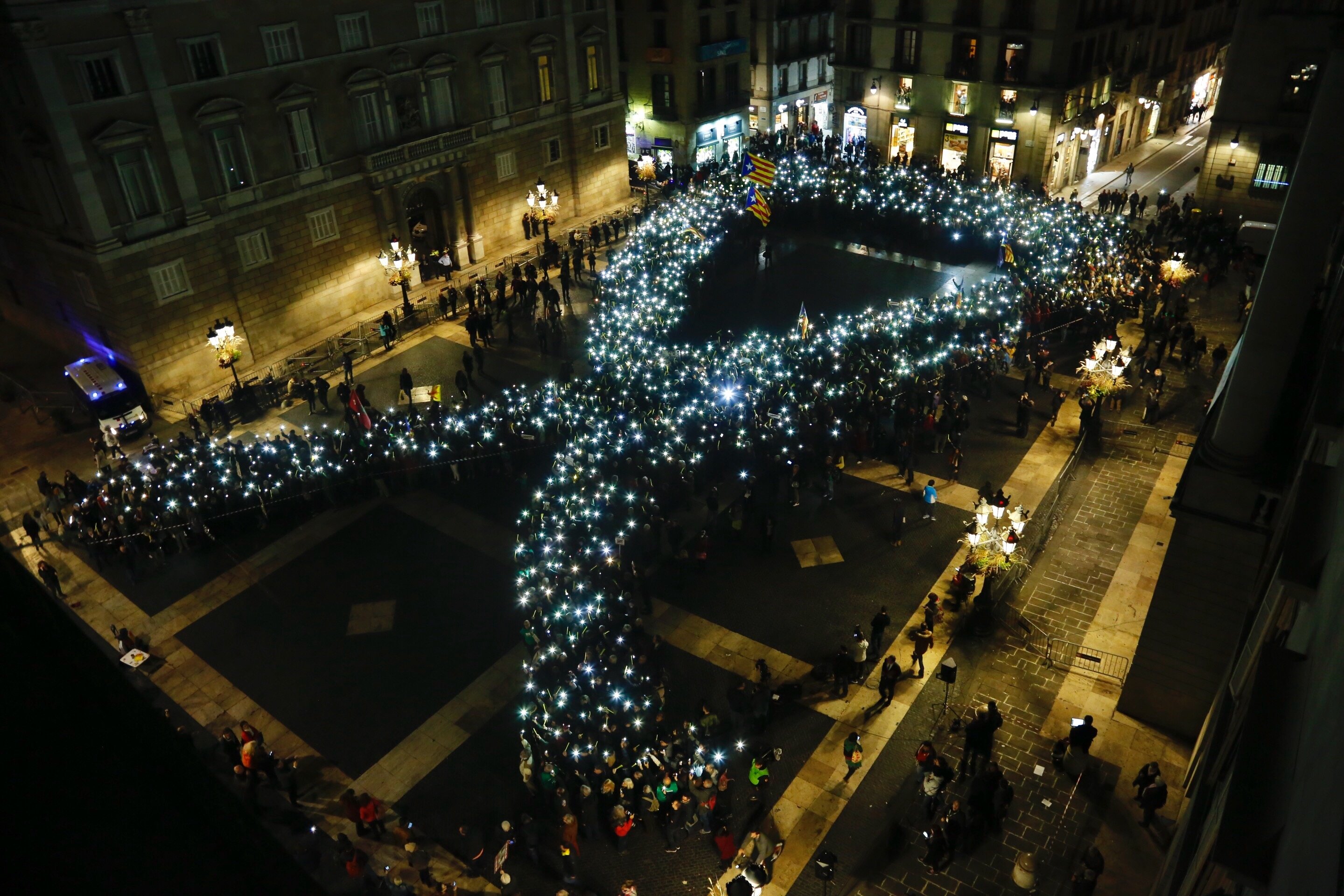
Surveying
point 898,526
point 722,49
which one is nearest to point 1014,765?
point 898,526

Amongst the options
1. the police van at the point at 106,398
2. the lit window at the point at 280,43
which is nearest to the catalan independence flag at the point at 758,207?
the lit window at the point at 280,43

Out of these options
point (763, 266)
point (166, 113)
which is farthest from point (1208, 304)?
point (166, 113)

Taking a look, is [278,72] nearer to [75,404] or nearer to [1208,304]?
[75,404]

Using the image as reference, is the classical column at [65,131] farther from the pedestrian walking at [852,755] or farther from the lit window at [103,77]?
the pedestrian walking at [852,755]

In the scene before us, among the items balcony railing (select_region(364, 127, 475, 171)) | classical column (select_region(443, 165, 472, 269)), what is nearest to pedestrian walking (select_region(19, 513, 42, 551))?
balcony railing (select_region(364, 127, 475, 171))

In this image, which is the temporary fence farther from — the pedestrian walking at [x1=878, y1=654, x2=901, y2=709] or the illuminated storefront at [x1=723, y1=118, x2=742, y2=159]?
the pedestrian walking at [x1=878, y1=654, x2=901, y2=709]

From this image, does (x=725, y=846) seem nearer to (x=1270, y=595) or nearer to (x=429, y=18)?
(x=1270, y=595)

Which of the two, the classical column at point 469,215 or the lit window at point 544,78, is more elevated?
the lit window at point 544,78

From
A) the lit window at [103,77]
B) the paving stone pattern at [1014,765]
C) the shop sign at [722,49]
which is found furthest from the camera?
the shop sign at [722,49]
